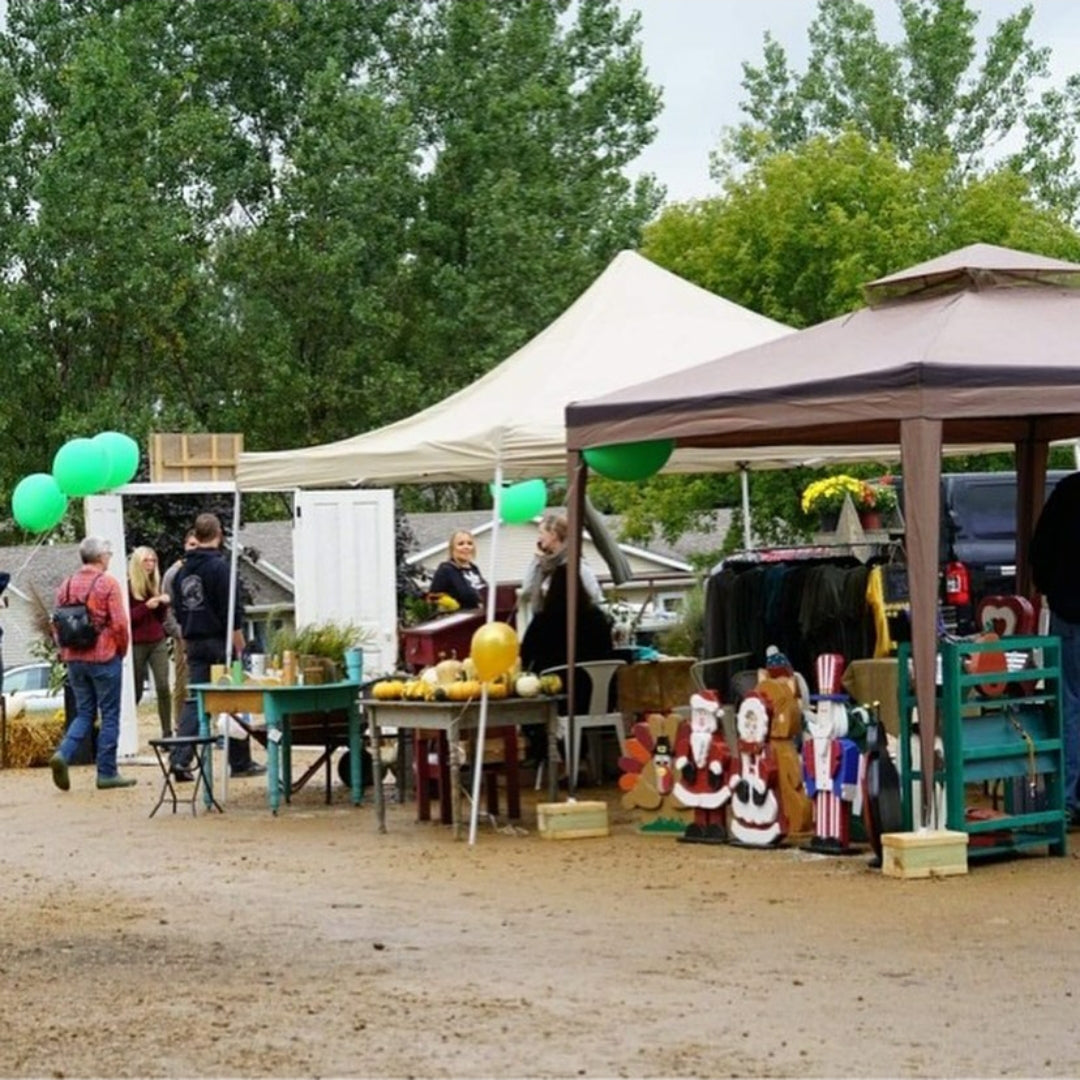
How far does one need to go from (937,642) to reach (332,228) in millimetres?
34472

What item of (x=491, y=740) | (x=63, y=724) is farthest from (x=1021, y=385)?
(x=63, y=724)

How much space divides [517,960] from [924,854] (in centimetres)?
268

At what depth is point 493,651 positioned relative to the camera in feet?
41.9

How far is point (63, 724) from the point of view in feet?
64.1

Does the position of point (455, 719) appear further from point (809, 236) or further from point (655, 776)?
point (809, 236)

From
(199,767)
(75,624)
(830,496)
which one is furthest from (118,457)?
(830,496)

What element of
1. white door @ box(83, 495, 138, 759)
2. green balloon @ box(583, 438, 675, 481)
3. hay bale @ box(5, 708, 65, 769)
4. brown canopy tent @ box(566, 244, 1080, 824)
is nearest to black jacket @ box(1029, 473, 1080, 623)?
brown canopy tent @ box(566, 244, 1080, 824)

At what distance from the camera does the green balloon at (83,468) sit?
18172 mm

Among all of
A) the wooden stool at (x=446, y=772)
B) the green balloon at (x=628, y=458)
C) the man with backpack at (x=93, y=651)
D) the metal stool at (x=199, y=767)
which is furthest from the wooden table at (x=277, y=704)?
the green balloon at (x=628, y=458)

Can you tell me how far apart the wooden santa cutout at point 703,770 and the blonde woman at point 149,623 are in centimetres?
645

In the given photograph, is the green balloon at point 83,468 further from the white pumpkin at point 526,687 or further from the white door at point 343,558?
the white pumpkin at point 526,687

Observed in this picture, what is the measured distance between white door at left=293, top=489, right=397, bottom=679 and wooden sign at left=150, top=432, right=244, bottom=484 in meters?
2.30

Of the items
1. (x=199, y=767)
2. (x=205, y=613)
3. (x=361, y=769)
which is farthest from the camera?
(x=205, y=613)

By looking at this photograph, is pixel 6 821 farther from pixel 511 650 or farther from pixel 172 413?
pixel 172 413
